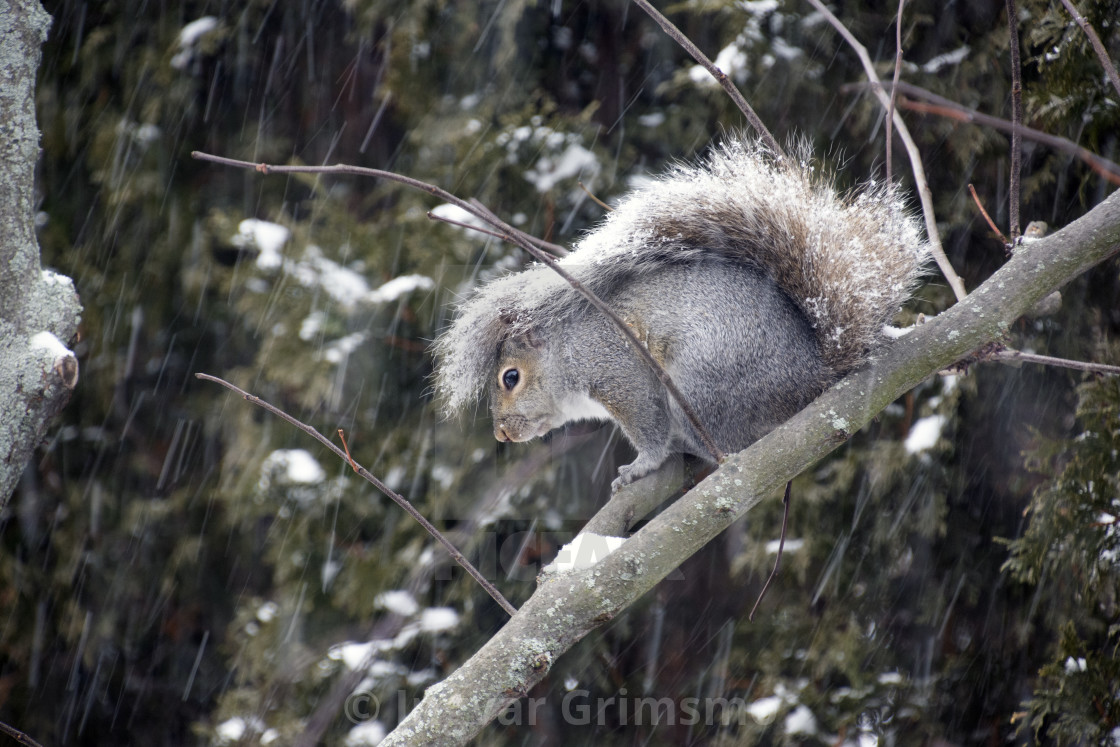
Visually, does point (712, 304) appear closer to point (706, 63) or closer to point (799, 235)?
point (799, 235)

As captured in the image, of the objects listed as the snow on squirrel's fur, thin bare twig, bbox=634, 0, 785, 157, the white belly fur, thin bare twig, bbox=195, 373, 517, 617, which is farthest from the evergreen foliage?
thin bare twig, bbox=195, 373, 517, 617

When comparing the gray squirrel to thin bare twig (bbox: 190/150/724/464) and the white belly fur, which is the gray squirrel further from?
thin bare twig (bbox: 190/150/724/464)

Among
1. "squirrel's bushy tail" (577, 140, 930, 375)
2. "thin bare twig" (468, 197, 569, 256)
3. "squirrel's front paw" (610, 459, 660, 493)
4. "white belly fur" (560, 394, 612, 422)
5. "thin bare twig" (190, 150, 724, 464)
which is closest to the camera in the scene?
"thin bare twig" (190, 150, 724, 464)

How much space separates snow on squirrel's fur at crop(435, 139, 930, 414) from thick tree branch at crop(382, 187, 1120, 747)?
16cm

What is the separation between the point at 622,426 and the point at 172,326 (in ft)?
7.52

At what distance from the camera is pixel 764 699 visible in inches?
95.3

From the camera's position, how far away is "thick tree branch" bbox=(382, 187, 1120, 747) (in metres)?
1.06

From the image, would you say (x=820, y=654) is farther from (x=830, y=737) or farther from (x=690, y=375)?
(x=690, y=375)

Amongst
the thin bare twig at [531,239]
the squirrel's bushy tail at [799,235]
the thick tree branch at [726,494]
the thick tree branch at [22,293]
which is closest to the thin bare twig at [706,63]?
the squirrel's bushy tail at [799,235]

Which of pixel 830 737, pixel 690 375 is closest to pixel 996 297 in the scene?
pixel 690 375

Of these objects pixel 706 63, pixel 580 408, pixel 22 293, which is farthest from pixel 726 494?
pixel 22 293

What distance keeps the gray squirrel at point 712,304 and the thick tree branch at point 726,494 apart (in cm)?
16

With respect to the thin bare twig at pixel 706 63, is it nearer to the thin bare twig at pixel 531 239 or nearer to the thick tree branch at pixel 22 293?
the thin bare twig at pixel 531 239

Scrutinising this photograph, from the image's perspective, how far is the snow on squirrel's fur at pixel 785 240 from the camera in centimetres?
152
